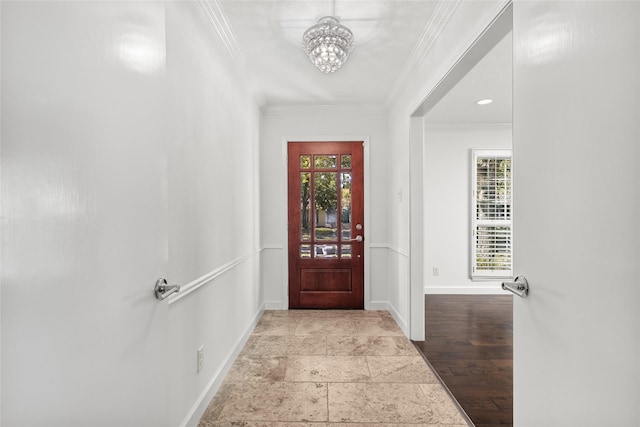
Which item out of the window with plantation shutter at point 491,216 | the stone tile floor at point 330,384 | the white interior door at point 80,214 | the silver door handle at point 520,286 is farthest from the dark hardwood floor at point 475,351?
the white interior door at point 80,214

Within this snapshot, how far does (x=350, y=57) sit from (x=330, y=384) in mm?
2525

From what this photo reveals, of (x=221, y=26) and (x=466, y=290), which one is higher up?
(x=221, y=26)

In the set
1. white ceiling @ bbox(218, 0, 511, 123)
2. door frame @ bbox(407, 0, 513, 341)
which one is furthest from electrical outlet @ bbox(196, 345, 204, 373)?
white ceiling @ bbox(218, 0, 511, 123)

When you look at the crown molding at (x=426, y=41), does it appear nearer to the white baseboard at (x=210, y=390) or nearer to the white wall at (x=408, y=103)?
the white wall at (x=408, y=103)

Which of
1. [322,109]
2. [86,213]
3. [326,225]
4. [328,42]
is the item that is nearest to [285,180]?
[326,225]

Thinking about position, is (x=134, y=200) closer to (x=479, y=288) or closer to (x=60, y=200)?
(x=60, y=200)

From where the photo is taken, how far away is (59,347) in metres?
0.67

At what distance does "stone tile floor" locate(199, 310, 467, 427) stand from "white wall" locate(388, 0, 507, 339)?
1.97 ft

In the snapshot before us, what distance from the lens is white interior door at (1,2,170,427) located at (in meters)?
0.59

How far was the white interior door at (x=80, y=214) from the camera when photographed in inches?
23.3

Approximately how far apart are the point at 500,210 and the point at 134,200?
489cm

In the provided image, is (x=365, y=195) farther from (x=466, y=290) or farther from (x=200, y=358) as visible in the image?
(x=200, y=358)

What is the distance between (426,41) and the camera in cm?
238

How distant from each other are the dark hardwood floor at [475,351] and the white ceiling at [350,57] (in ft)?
8.02
